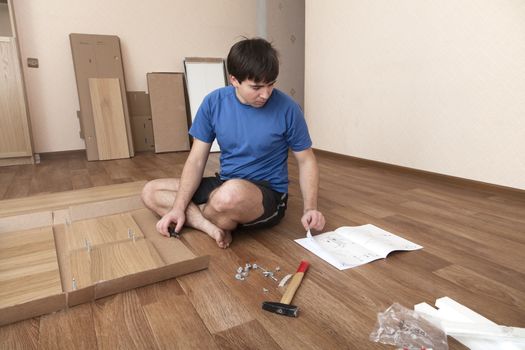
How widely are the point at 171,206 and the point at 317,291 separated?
2.53 ft

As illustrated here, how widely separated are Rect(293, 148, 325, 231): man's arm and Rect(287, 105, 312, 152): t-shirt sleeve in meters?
0.03

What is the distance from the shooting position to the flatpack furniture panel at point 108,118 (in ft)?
11.1

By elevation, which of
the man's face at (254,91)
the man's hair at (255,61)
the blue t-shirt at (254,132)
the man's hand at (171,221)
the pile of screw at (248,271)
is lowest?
the pile of screw at (248,271)

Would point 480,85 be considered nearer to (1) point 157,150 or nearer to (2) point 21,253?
(2) point 21,253

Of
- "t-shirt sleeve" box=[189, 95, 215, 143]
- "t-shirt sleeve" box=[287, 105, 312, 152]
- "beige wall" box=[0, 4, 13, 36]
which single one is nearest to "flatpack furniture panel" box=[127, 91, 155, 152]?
"beige wall" box=[0, 4, 13, 36]

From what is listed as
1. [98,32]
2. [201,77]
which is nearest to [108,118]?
[98,32]

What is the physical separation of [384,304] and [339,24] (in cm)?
288

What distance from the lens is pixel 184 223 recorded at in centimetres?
151

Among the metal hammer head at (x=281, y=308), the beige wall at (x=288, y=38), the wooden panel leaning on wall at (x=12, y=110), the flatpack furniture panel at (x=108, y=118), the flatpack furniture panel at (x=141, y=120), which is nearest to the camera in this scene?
the metal hammer head at (x=281, y=308)

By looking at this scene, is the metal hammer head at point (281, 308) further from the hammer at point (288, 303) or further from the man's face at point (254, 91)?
the man's face at point (254, 91)

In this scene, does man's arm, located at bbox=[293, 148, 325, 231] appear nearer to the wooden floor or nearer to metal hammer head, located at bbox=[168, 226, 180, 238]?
the wooden floor

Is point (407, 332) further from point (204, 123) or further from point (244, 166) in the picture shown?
point (204, 123)

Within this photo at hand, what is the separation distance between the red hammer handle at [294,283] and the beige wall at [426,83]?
1721 mm

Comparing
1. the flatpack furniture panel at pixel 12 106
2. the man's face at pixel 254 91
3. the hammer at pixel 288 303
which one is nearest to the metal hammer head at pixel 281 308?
the hammer at pixel 288 303
